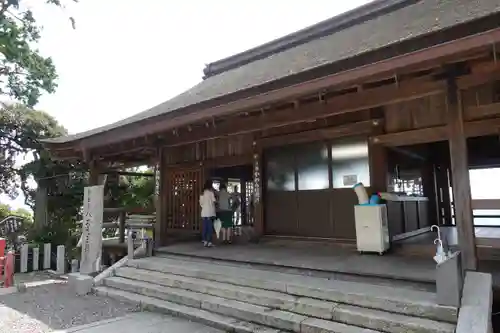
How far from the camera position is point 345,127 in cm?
640

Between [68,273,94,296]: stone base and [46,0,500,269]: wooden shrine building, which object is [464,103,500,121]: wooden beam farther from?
[68,273,94,296]: stone base

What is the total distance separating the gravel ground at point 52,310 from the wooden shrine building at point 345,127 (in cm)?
222

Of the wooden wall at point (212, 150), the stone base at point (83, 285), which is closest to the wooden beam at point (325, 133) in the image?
the wooden wall at point (212, 150)

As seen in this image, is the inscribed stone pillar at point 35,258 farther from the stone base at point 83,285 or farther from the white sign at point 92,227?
the stone base at point 83,285

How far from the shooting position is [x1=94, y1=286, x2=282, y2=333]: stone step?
404cm

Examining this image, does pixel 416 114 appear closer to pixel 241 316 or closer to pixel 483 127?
pixel 483 127

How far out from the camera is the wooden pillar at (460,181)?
3.82m

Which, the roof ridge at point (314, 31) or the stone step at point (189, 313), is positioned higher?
the roof ridge at point (314, 31)

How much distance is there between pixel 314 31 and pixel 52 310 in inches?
331

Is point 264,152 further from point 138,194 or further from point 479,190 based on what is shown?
point 138,194

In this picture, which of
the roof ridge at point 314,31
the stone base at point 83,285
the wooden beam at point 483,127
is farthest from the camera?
the roof ridge at point 314,31

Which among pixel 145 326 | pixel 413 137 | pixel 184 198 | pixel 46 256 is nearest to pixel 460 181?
pixel 413 137

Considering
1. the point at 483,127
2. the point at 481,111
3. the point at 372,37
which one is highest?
the point at 372,37

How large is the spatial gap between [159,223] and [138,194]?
253 inches
